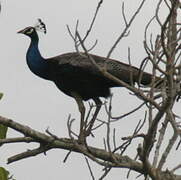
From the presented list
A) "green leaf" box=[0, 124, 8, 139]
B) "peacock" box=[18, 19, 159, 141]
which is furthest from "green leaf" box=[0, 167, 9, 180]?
"peacock" box=[18, 19, 159, 141]

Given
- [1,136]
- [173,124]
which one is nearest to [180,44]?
[173,124]

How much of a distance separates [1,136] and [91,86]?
13.0 feet

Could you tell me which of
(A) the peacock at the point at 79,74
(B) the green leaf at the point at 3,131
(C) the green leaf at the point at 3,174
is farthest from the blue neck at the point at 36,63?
(C) the green leaf at the point at 3,174

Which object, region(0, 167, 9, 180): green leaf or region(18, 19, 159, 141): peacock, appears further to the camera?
region(18, 19, 159, 141): peacock

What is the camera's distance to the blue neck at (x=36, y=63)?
9.34 m

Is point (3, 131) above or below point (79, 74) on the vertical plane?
above

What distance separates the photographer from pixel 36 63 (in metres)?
9.46

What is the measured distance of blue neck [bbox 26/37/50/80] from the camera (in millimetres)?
9336

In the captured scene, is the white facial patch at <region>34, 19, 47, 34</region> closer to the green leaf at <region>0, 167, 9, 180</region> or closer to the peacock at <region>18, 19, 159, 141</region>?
the peacock at <region>18, 19, 159, 141</region>

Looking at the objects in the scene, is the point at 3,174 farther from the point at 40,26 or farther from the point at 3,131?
the point at 40,26

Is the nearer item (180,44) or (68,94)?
(180,44)

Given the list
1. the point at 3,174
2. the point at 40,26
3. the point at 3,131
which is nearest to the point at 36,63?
the point at 40,26

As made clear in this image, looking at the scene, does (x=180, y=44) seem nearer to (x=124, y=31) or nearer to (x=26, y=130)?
(x=124, y=31)

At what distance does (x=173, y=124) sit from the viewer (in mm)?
4598
